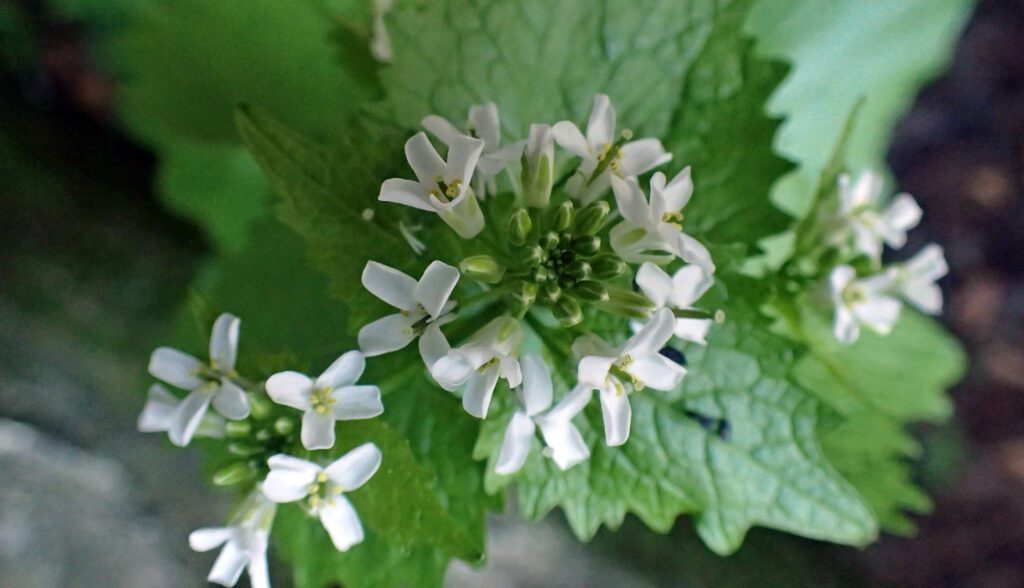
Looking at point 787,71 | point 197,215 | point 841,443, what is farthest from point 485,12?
point 197,215

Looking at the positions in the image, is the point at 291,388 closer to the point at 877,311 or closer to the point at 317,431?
the point at 317,431

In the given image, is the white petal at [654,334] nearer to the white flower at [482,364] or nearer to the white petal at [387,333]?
the white flower at [482,364]

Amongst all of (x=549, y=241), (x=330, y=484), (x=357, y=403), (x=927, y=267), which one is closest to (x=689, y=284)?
(x=549, y=241)

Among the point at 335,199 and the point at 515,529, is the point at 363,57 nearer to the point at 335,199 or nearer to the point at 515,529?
the point at 335,199

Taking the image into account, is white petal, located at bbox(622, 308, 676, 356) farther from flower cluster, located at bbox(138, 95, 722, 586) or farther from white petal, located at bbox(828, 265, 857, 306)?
white petal, located at bbox(828, 265, 857, 306)

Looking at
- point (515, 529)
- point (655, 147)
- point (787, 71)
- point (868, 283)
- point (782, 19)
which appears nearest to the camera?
point (655, 147)
